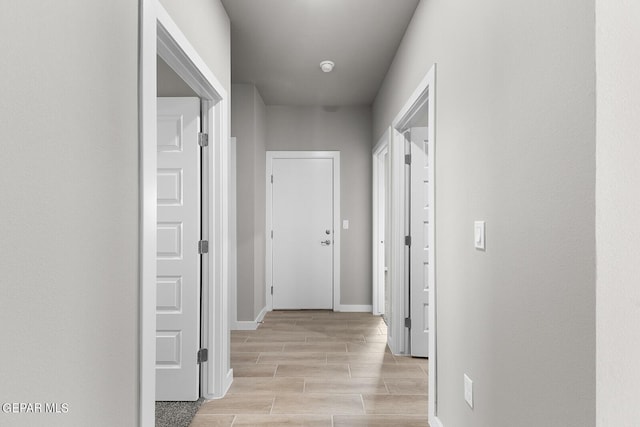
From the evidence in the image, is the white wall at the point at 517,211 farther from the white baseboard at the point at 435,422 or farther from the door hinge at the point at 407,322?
the door hinge at the point at 407,322

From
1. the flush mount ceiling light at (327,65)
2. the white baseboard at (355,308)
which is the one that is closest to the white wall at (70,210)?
the flush mount ceiling light at (327,65)

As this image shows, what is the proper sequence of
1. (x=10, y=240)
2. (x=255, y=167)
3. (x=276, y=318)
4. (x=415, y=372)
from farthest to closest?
(x=276, y=318) → (x=255, y=167) → (x=415, y=372) → (x=10, y=240)

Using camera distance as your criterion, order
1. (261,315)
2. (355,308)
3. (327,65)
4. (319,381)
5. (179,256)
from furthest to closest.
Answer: (355,308) → (261,315) → (327,65) → (319,381) → (179,256)

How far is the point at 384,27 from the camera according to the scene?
3145 millimetres

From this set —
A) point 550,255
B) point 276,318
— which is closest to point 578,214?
point 550,255

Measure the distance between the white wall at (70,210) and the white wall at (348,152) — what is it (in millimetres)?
3918

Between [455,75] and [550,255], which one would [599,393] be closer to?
[550,255]

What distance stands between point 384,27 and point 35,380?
3.09 metres

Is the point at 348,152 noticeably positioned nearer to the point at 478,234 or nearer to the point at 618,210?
the point at 478,234

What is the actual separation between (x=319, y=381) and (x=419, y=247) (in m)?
1.43

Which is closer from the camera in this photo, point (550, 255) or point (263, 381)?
point (550, 255)

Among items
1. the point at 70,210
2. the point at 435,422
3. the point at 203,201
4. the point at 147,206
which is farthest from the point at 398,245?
the point at 70,210

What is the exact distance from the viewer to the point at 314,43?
11.3 feet

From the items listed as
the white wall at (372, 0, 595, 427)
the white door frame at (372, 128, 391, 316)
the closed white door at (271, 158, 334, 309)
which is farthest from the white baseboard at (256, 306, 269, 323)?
the white wall at (372, 0, 595, 427)
